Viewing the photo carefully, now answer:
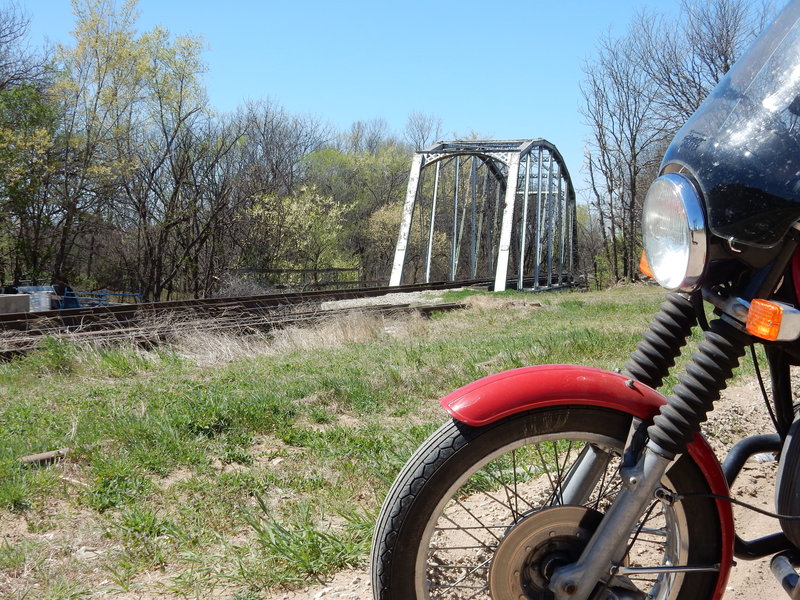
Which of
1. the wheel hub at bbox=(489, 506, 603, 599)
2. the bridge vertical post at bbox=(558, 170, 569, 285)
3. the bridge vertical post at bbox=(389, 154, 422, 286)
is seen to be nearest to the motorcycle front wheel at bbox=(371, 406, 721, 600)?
the wheel hub at bbox=(489, 506, 603, 599)

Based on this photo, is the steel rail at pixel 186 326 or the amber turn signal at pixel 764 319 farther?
the steel rail at pixel 186 326

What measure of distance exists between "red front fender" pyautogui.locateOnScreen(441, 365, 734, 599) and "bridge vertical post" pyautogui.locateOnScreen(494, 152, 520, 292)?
17.4 metres

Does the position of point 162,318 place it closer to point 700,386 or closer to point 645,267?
point 645,267

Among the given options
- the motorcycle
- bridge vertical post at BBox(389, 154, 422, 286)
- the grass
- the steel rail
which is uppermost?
bridge vertical post at BBox(389, 154, 422, 286)

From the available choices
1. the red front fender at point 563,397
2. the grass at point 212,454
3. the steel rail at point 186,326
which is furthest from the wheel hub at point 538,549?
the steel rail at point 186,326

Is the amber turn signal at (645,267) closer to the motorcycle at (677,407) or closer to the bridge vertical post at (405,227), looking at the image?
the motorcycle at (677,407)

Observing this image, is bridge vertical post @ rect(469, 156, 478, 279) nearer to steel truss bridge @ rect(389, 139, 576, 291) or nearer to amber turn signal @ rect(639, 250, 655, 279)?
steel truss bridge @ rect(389, 139, 576, 291)

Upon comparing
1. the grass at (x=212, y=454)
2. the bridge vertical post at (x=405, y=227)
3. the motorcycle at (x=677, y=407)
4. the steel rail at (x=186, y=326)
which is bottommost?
the grass at (x=212, y=454)

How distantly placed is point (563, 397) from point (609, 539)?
339mm

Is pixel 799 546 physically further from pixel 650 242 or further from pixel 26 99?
pixel 26 99

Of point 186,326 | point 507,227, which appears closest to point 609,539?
point 186,326

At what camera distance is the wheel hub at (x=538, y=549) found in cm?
164

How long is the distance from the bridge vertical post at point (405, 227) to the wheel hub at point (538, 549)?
57.5 feet

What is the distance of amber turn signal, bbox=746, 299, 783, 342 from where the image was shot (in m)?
1.42
